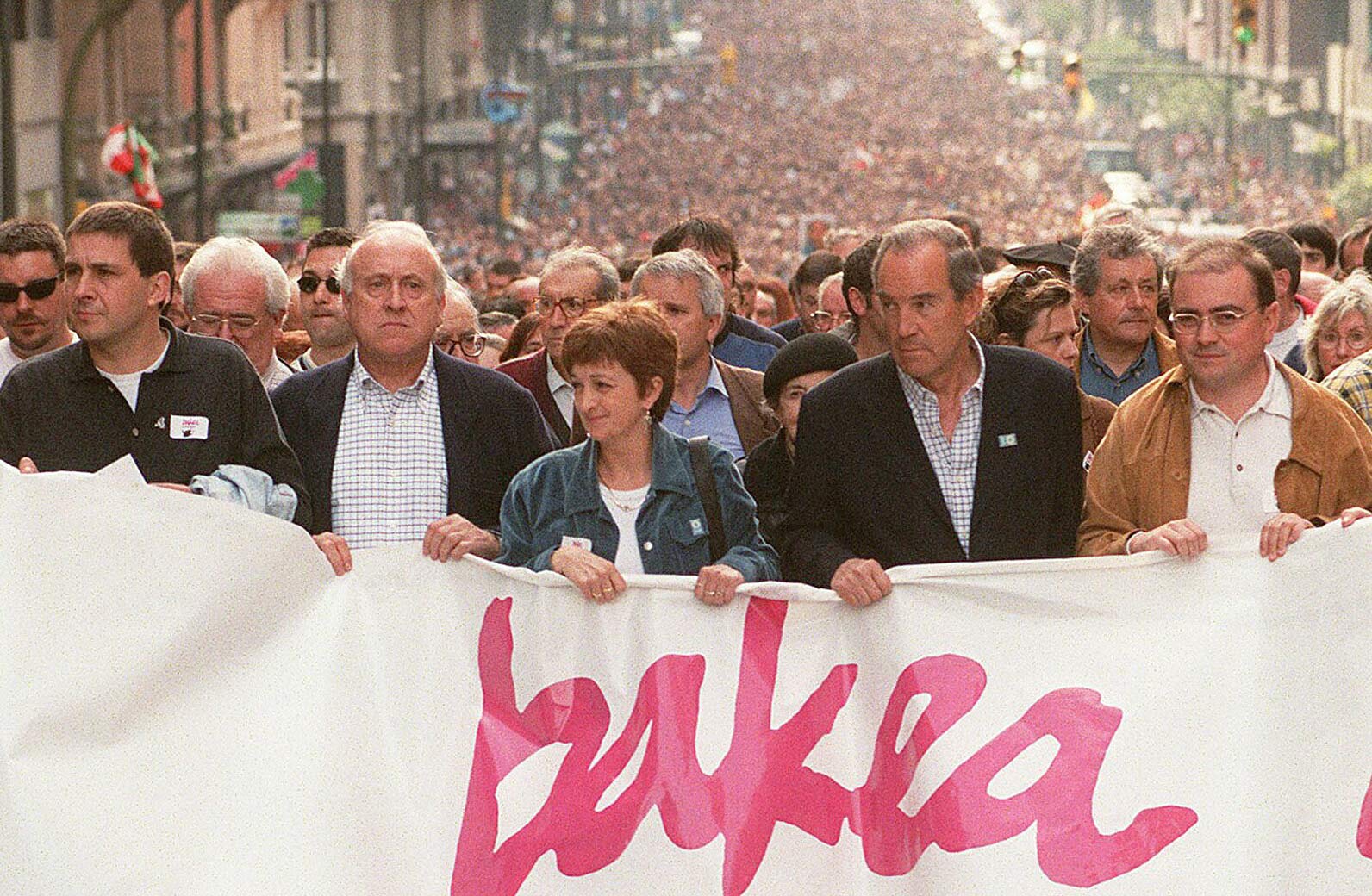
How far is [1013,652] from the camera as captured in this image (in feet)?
17.2

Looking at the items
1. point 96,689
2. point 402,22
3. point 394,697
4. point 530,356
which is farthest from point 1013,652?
point 402,22

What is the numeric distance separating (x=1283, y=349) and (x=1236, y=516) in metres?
3.56

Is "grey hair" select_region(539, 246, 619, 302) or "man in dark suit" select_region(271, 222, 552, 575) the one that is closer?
"man in dark suit" select_region(271, 222, 552, 575)

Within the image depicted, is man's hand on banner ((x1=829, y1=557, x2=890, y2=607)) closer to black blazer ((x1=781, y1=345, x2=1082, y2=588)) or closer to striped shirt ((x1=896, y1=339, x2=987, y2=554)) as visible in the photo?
black blazer ((x1=781, y1=345, x2=1082, y2=588))

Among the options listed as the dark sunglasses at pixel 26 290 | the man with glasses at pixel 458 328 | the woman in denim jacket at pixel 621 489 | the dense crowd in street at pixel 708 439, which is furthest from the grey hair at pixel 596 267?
the woman in denim jacket at pixel 621 489

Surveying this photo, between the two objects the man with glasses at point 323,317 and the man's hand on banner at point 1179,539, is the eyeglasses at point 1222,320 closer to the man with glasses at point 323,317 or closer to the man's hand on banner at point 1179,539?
the man's hand on banner at point 1179,539

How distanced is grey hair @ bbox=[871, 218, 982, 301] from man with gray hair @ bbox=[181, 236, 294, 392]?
2.25 metres

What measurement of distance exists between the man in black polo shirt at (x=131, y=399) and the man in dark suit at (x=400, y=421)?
22 cm

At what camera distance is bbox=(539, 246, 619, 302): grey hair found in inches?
305

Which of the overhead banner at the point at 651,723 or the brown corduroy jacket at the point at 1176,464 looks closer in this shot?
the overhead banner at the point at 651,723

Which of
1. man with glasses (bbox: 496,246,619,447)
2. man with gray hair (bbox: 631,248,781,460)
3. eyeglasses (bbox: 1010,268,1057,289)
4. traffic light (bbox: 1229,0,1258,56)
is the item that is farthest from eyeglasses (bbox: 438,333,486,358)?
traffic light (bbox: 1229,0,1258,56)

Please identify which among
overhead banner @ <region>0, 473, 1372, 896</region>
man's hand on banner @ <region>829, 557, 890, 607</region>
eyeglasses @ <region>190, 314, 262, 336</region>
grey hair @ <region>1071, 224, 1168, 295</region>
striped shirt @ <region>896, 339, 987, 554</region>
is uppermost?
grey hair @ <region>1071, 224, 1168, 295</region>

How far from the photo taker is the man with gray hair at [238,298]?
288 inches

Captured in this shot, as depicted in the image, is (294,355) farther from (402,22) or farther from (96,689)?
(402,22)
